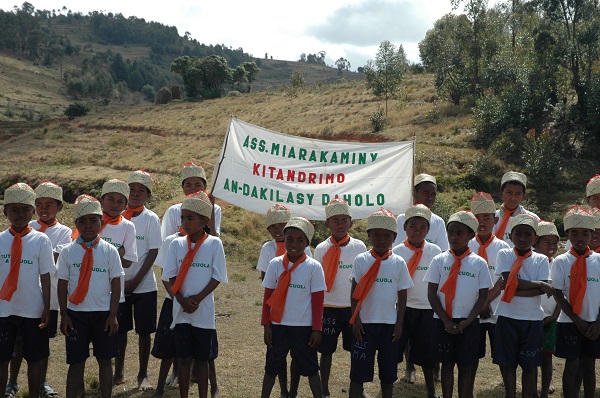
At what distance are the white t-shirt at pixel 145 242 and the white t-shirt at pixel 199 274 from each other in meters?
0.95

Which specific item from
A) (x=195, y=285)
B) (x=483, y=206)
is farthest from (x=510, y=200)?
(x=195, y=285)

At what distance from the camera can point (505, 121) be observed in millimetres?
26531

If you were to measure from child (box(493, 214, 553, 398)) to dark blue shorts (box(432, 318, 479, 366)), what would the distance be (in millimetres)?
236

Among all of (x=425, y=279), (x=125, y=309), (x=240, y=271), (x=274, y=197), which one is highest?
(x=274, y=197)

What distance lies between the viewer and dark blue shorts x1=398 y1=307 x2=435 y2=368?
6766 millimetres

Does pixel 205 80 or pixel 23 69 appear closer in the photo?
pixel 205 80

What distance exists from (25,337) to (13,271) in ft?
2.00

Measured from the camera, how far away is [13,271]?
19.6 ft

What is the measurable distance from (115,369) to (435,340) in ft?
11.0

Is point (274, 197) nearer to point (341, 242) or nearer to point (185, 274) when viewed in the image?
point (341, 242)

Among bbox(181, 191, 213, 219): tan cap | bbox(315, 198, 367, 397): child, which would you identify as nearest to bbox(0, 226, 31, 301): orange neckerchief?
bbox(181, 191, 213, 219): tan cap

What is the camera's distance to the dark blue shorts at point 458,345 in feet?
20.3

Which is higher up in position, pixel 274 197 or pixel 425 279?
pixel 274 197

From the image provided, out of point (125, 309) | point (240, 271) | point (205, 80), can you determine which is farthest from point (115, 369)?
point (205, 80)
